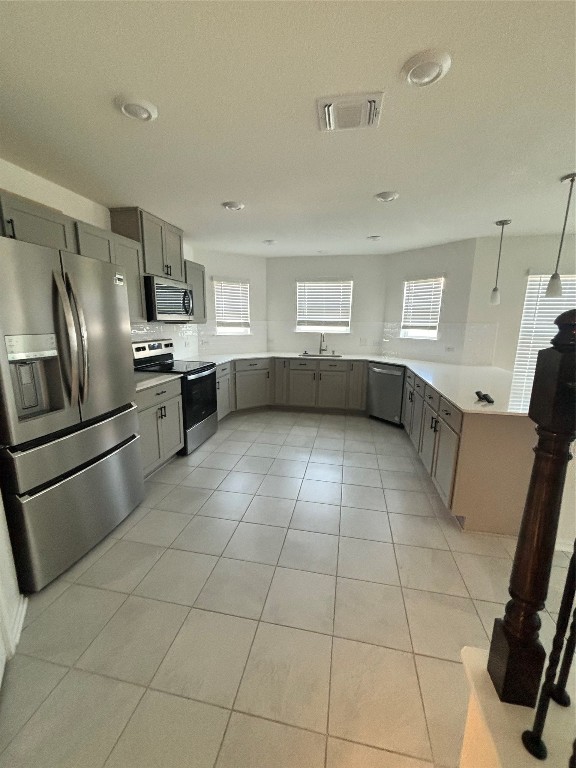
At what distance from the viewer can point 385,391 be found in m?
4.53

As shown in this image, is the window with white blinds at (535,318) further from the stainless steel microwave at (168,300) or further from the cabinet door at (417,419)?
the stainless steel microwave at (168,300)

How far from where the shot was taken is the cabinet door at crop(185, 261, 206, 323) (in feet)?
13.0

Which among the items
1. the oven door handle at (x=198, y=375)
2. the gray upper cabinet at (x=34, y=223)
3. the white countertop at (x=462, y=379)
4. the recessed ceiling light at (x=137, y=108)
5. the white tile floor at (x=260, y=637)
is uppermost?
the recessed ceiling light at (x=137, y=108)

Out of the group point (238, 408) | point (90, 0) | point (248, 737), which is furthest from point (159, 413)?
point (90, 0)

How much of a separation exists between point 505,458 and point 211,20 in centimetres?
277

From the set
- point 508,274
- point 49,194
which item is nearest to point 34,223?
point 49,194

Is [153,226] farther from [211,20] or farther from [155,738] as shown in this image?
[155,738]

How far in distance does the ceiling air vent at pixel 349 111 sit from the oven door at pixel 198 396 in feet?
8.21

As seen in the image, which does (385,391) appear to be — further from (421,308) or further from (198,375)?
(198,375)

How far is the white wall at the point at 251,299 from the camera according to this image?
16.1 ft

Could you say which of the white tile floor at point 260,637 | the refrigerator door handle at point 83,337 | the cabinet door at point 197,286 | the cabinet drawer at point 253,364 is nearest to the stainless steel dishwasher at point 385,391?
the cabinet drawer at point 253,364

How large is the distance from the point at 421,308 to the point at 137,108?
162 inches

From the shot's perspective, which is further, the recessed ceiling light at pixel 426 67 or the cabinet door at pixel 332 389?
the cabinet door at pixel 332 389

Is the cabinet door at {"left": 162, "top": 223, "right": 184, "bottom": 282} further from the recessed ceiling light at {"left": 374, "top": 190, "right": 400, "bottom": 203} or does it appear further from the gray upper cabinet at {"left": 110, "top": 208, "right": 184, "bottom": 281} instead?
the recessed ceiling light at {"left": 374, "top": 190, "right": 400, "bottom": 203}
